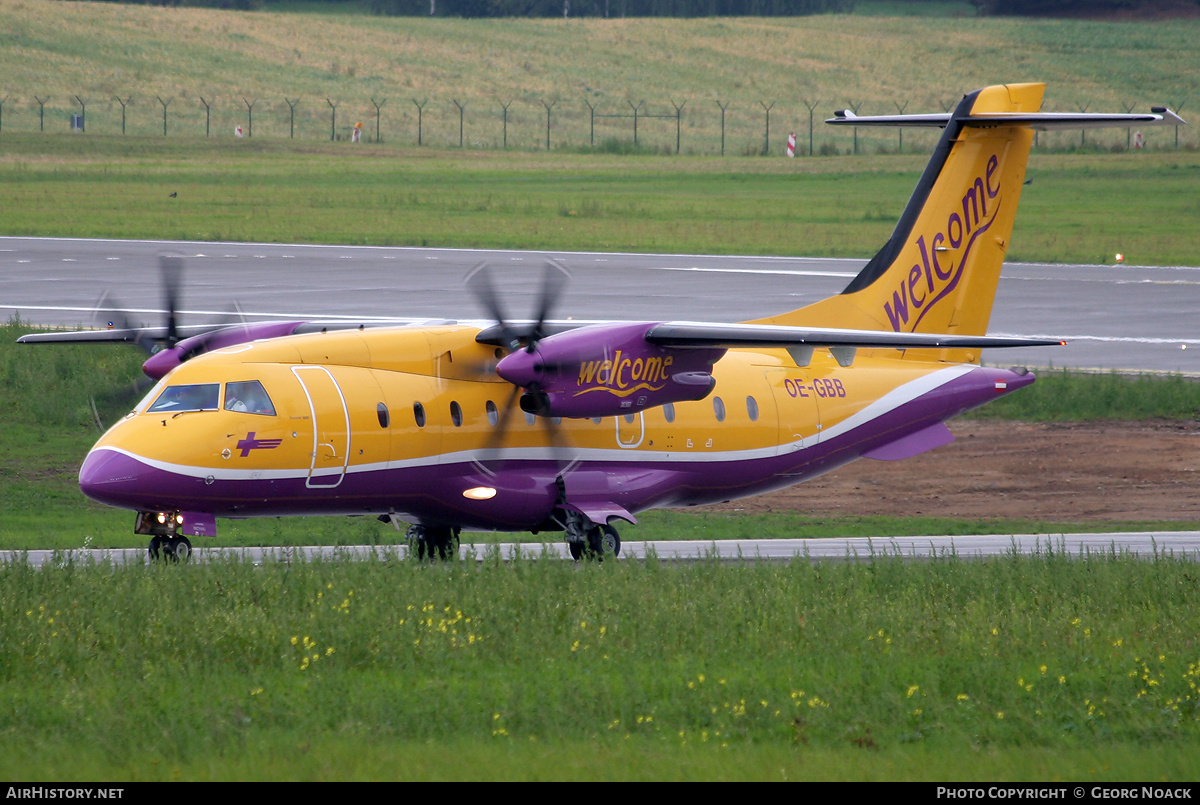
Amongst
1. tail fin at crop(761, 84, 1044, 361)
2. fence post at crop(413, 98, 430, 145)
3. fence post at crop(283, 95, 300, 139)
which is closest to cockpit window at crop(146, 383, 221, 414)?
tail fin at crop(761, 84, 1044, 361)

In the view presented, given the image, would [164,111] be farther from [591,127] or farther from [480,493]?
[480,493]

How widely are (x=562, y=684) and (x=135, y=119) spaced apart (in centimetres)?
11856

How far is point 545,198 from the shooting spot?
8275cm

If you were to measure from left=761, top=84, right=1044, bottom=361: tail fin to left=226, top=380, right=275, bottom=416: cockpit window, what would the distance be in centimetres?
1004

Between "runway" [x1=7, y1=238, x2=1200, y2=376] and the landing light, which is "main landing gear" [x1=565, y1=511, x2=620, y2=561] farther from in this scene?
"runway" [x1=7, y1=238, x2=1200, y2=376]

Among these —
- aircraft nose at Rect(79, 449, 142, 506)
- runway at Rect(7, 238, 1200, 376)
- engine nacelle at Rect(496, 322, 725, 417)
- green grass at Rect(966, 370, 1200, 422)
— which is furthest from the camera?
runway at Rect(7, 238, 1200, 376)

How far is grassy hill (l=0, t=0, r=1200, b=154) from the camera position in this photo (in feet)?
421

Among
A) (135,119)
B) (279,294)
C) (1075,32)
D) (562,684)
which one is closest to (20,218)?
(279,294)

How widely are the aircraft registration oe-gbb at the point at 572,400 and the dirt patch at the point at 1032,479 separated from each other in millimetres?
4764

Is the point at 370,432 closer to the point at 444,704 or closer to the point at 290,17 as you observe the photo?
the point at 444,704

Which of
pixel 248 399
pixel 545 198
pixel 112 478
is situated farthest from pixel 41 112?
pixel 112 478

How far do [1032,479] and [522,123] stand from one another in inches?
4432

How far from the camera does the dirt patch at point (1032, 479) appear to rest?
28.2 m

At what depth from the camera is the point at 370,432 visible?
62.1ft
